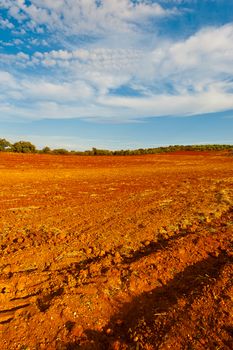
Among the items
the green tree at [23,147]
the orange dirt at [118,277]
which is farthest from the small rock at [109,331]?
the green tree at [23,147]

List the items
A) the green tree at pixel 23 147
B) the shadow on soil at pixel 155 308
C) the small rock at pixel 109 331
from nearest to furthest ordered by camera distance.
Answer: the shadow on soil at pixel 155 308 → the small rock at pixel 109 331 → the green tree at pixel 23 147

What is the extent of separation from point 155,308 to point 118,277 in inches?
Result: 30.4

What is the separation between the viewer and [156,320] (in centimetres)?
304

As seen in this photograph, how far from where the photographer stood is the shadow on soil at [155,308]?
288cm

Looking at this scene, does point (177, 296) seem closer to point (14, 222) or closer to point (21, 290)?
point (21, 290)

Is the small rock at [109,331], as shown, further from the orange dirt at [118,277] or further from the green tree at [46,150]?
the green tree at [46,150]

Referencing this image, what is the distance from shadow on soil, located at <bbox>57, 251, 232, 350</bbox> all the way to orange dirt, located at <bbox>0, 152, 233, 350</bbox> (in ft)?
0.04

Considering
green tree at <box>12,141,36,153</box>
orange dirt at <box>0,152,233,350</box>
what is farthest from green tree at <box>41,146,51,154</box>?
orange dirt at <box>0,152,233,350</box>

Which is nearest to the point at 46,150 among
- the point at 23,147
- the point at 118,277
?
the point at 23,147

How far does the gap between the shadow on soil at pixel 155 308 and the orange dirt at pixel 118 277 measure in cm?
Result: 1

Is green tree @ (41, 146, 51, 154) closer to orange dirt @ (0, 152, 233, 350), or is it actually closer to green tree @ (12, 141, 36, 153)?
green tree @ (12, 141, 36, 153)

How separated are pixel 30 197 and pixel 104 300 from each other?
6758mm

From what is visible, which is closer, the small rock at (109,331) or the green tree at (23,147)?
the small rock at (109,331)

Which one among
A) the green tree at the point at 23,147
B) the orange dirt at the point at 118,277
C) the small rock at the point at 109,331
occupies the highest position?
the green tree at the point at 23,147
